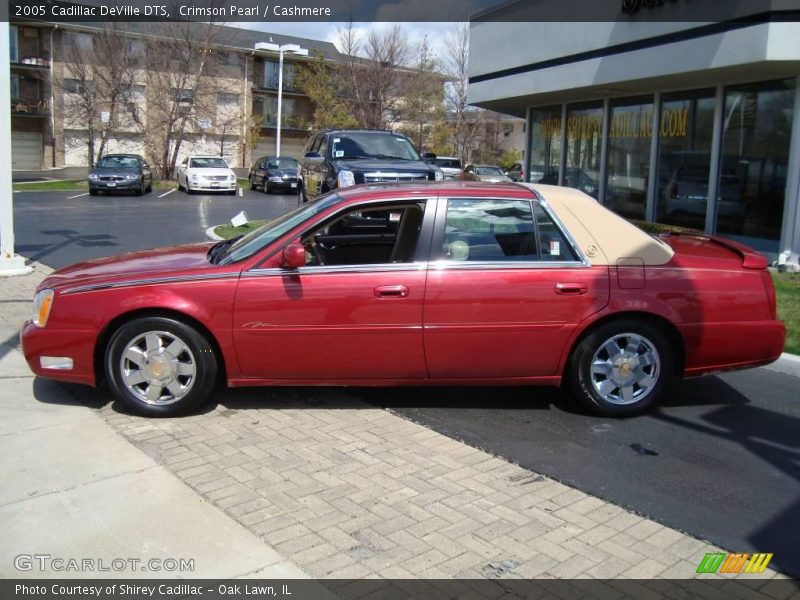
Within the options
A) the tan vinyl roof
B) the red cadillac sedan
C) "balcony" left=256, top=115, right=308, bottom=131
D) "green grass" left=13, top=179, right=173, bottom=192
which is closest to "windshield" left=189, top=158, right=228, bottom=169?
"green grass" left=13, top=179, right=173, bottom=192

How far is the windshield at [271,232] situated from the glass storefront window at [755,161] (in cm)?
918

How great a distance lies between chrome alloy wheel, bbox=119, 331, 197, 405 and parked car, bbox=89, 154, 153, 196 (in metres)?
24.0

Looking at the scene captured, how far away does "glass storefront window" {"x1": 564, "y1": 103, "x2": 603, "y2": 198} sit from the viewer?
17078mm

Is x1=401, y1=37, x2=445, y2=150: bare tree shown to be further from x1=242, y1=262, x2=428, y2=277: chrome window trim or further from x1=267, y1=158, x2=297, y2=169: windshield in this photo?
x1=242, y1=262, x2=428, y2=277: chrome window trim

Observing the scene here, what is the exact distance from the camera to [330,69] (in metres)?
48.0

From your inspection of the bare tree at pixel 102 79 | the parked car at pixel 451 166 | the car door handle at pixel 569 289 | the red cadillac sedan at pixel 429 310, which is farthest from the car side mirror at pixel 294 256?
the bare tree at pixel 102 79

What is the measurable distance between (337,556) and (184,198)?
25.9m

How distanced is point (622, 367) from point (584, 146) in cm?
1288

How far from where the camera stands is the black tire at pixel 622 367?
18.2 ft

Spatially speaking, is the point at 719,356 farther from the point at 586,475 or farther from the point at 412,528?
the point at 412,528

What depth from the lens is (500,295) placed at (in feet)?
17.8

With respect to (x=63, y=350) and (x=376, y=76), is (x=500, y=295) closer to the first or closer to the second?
(x=63, y=350)

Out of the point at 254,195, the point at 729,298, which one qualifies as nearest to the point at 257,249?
the point at 729,298

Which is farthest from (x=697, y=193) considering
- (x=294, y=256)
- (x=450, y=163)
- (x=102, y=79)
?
(x=102, y=79)
